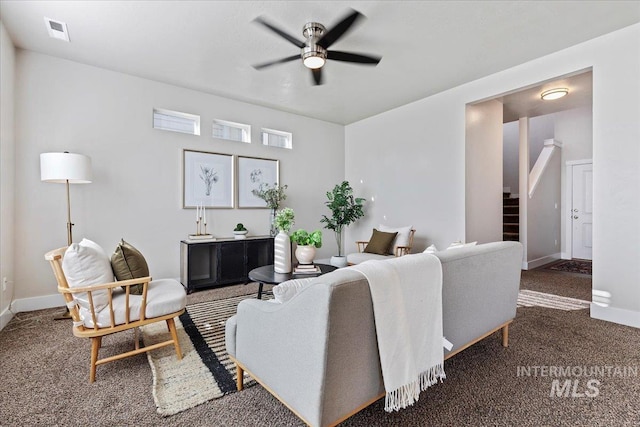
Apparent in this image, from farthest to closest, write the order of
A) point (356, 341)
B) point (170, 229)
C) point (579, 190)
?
point (579, 190) < point (170, 229) < point (356, 341)

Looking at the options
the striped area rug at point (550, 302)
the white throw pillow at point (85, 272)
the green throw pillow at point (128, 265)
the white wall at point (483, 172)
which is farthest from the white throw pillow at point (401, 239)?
the white throw pillow at point (85, 272)

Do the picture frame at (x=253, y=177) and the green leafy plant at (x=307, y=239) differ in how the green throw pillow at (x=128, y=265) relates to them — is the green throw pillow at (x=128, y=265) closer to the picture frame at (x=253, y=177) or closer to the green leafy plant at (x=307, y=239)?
the green leafy plant at (x=307, y=239)

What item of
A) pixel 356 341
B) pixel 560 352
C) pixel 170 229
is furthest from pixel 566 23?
pixel 170 229

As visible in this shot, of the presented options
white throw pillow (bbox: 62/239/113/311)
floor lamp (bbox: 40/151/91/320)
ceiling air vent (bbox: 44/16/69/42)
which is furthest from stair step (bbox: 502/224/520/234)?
ceiling air vent (bbox: 44/16/69/42)

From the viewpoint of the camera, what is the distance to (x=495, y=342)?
8.05ft

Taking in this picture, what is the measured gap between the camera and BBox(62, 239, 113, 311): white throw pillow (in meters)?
1.85

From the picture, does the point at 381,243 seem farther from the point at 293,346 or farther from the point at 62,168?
the point at 62,168

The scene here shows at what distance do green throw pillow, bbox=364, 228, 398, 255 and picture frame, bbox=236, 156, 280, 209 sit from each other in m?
1.94

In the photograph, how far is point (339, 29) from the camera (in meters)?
2.40

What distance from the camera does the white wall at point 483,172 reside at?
169 inches

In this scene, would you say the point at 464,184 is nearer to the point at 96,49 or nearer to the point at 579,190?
the point at 579,190

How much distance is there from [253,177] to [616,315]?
4823mm

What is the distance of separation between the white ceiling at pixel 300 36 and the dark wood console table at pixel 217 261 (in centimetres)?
226

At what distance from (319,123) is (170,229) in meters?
3.35
